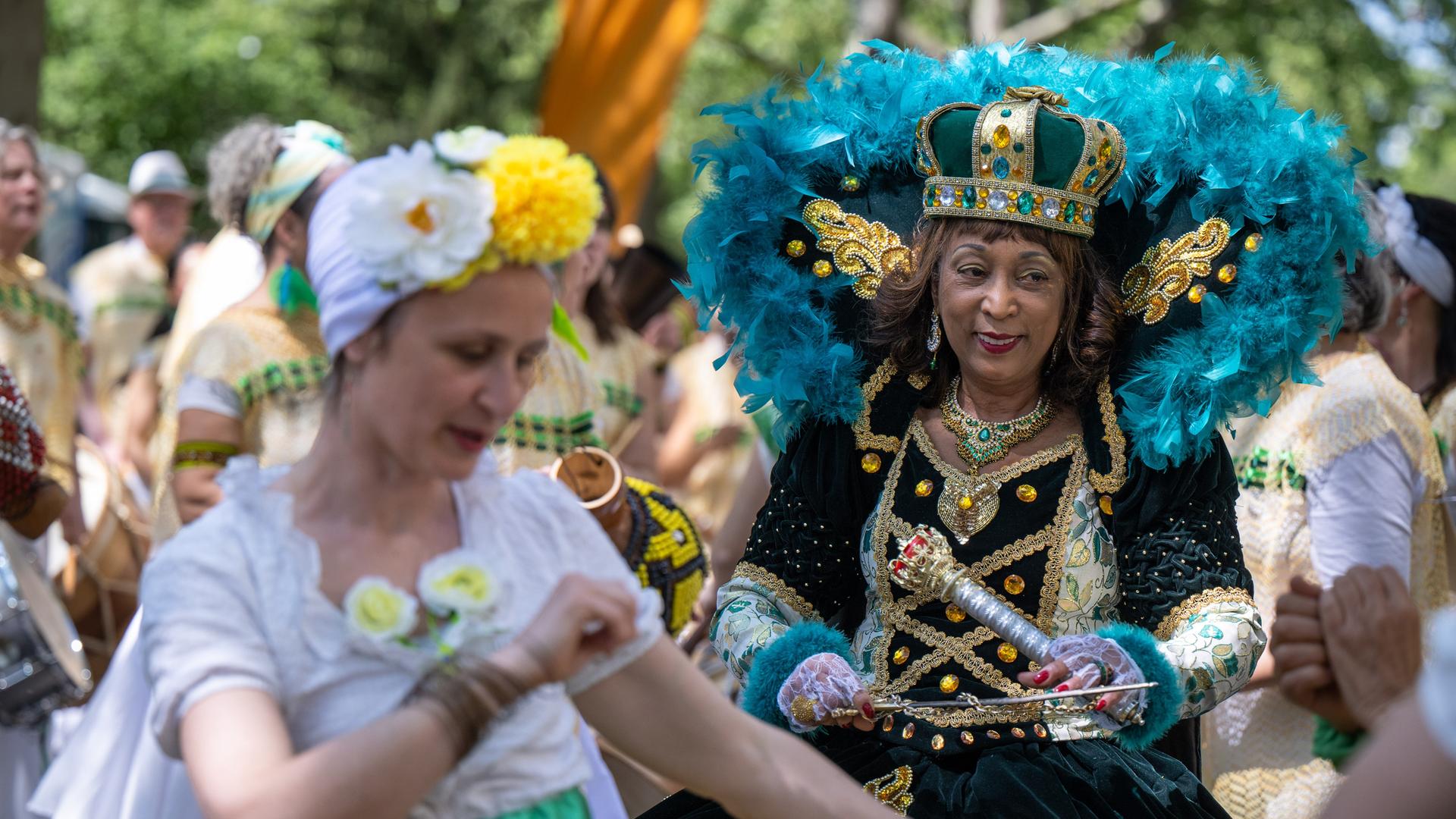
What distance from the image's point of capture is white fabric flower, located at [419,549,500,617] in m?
2.17

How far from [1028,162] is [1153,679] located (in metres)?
1.00

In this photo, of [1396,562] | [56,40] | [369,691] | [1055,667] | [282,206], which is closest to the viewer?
[369,691]

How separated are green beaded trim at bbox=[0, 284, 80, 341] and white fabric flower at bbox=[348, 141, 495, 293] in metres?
4.33

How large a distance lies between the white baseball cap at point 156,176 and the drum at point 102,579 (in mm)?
4170

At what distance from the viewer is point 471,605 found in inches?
85.4

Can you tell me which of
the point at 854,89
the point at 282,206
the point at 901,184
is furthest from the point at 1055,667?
the point at 282,206

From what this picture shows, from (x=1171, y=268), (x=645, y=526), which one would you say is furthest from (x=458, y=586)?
(x=645, y=526)

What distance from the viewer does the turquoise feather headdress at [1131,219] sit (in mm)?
3217

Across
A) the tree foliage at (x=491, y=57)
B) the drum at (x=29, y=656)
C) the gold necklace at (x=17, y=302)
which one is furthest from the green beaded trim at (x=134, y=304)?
the tree foliage at (x=491, y=57)

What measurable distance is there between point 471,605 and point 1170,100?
194 cm

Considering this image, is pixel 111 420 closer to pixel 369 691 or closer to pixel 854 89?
pixel 854 89

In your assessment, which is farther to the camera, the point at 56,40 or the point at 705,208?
the point at 56,40

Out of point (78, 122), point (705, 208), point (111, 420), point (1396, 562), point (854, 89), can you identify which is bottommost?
point (78, 122)

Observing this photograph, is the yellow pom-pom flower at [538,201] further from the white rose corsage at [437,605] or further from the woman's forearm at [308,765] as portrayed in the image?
the woman's forearm at [308,765]
